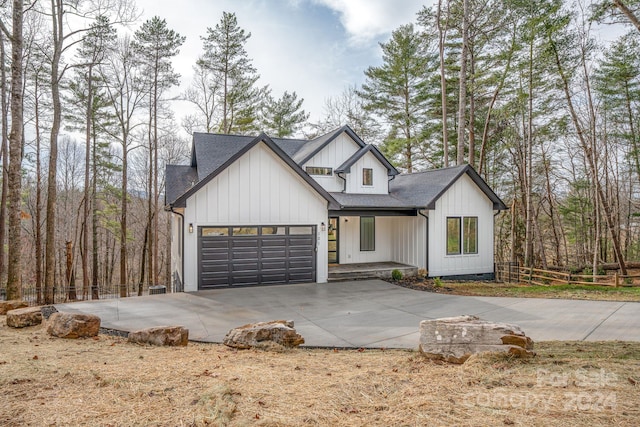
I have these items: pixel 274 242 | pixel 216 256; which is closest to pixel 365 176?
pixel 274 242

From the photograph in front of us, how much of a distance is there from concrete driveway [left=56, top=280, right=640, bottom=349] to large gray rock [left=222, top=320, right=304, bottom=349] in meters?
0.40

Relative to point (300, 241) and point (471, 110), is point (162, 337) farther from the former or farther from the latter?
point (471, 110)

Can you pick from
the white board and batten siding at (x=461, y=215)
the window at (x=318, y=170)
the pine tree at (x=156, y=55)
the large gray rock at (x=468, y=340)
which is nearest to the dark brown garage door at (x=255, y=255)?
the window at (x=318, y=170)

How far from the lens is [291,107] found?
24.1 meters

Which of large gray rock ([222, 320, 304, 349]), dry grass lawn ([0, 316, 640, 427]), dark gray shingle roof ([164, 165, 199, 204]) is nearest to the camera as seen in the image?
dry grass lawn ([0, 316, 640, 427])

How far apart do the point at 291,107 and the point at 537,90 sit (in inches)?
572

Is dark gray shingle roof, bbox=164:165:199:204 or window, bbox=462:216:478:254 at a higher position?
dark gray shingle roof, bbox=164:165:199:204

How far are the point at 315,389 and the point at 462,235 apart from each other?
36.9ft

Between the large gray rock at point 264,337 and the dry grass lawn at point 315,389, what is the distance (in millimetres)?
411

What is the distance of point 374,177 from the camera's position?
14.1 meters

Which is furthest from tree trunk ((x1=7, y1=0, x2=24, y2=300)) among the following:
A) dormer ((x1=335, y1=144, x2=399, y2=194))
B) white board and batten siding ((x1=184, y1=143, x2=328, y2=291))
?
dormer ((x1=335, y1=144, x2=399, y2=194))

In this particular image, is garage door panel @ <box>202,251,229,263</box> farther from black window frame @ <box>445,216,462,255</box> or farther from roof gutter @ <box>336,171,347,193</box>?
black window frame @ <box>445,216,462,255</box>

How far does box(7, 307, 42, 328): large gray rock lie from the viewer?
591cm

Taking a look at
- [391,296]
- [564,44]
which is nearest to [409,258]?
[391,296]
